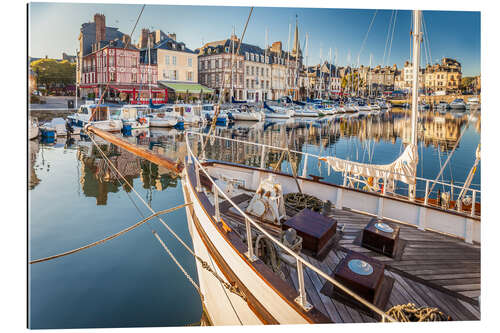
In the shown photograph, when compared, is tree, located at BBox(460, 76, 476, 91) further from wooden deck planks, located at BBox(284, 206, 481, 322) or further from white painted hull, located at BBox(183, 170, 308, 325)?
white painted hull, located at BBox(183, 170, 308, 325)

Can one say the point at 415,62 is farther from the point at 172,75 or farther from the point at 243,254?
the point at 172,75

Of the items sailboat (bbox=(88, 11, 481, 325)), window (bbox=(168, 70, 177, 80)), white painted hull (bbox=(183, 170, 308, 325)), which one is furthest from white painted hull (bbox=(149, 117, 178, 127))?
white painted hull (bbox=(183, 170, 308, 325))

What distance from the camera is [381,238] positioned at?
3066mm

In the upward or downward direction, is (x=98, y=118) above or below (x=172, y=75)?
below

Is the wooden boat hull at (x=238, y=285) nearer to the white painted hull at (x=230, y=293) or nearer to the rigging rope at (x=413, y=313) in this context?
the white painted hull at (x=230, y=293)

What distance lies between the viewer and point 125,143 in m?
4.84

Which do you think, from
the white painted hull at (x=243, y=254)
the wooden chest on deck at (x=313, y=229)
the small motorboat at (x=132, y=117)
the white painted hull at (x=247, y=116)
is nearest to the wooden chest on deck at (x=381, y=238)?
the wooden chest on deck at (x=313, y=229)

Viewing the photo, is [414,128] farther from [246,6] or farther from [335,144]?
[335,144]

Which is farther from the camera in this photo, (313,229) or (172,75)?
(172,75)

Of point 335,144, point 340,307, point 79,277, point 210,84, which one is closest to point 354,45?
point 340,307

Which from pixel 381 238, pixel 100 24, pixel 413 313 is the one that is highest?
pixel 100 24

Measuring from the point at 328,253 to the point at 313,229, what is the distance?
26cm

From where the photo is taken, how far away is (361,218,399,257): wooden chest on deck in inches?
119

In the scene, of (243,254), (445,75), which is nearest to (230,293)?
(243,254)
